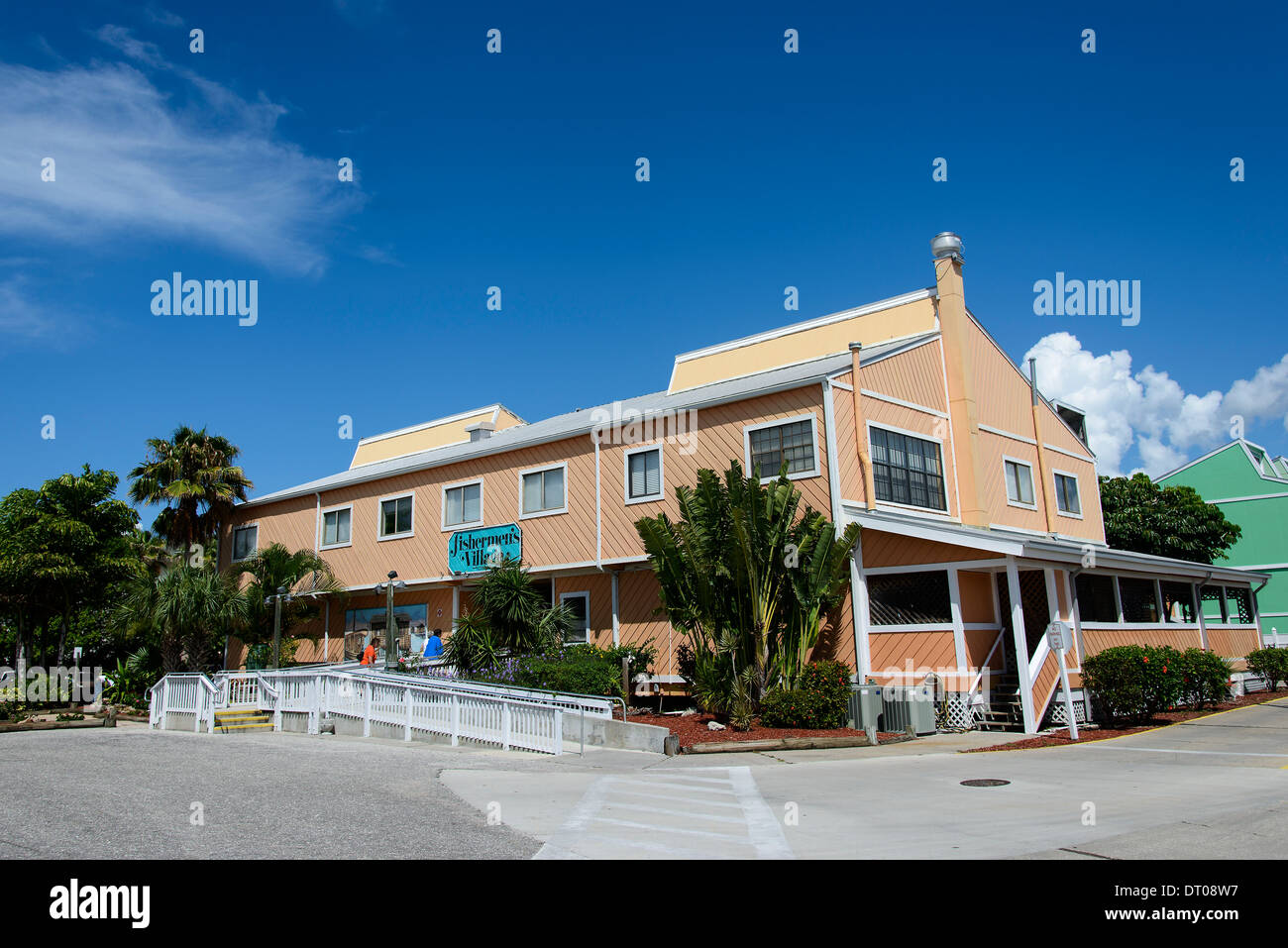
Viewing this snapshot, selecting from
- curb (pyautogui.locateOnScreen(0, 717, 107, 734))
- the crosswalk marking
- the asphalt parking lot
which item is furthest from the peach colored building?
the crosswalk marking

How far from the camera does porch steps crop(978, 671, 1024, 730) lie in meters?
17.8

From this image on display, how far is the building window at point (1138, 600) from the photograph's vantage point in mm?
23391

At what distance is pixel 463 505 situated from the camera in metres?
26.4

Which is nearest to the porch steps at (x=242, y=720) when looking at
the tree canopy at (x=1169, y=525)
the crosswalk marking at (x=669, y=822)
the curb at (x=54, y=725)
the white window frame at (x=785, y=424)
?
the curb at (x=54, y=725)

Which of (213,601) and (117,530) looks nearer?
(213,601)

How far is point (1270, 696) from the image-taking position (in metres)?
23.5

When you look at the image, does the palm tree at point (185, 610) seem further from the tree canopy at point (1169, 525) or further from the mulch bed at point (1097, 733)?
the tree canopy at point (1169, 525)

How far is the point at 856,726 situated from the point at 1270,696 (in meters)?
14.0

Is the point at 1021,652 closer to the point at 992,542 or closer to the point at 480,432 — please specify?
the point at 992,542

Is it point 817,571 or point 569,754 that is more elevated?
point 817,571

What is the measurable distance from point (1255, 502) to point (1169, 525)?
8171 millimetres

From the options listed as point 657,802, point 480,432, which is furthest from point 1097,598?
point 480,432
